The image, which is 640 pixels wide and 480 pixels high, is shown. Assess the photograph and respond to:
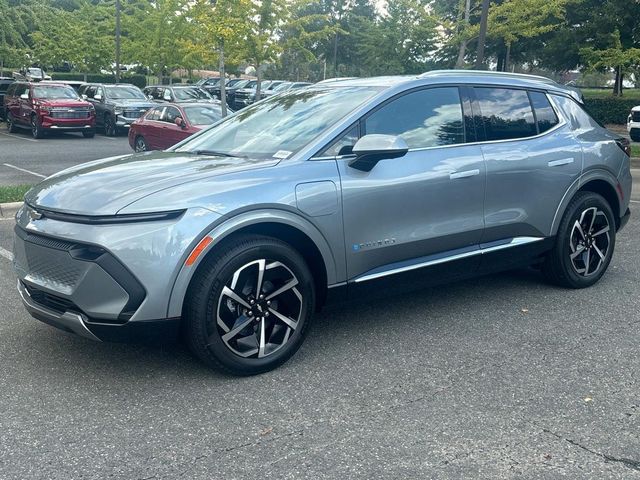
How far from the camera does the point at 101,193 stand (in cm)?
380

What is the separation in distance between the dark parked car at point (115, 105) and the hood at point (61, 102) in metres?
1.16

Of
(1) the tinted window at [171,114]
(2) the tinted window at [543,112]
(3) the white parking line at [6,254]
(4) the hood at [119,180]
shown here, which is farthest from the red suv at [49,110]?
(2) the tinted window at [543,112]

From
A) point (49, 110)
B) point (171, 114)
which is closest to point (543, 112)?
point (171, 114)

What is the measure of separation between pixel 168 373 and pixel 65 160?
13497mm

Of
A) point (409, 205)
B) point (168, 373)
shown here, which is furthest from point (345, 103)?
point (168, 373)

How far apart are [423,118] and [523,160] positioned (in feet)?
3.06

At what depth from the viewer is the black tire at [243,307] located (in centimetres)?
375

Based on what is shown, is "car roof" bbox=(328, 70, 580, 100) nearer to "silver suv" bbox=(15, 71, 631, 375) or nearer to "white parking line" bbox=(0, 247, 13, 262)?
"silver suv" bbox=(15, 71, 631, 375)

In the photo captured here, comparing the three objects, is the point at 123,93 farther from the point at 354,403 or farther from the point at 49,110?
the point at 354,403

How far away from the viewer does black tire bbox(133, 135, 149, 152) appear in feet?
54.3

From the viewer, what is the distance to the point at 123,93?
24.7 meters

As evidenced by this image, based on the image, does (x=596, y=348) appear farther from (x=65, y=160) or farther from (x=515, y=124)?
(x=65, y=160)

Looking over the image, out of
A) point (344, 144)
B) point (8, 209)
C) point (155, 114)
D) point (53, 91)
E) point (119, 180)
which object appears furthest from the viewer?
point (53, 91)

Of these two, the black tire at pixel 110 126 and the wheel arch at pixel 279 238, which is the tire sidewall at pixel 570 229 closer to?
the wheel arch at pixel 279 238
